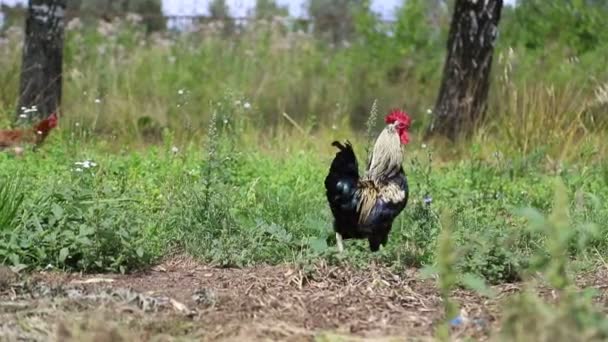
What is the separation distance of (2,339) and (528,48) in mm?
9852

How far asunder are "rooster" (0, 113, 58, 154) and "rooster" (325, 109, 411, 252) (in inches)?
135

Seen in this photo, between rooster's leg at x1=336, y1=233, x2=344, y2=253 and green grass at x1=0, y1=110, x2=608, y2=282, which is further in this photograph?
rooster's leg at x1=336, y1=233, x2=344, y2=253

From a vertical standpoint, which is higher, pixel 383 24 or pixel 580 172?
pixel 383 24

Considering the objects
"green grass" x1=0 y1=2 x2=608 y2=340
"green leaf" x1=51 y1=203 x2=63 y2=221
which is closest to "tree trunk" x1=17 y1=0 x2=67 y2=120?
"green grass" x1=0 y1=2 x2=608 y2=340

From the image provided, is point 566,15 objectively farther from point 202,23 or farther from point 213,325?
point 213,325

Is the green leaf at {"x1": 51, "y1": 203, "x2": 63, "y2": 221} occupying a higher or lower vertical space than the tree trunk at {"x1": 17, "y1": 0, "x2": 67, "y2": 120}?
lower

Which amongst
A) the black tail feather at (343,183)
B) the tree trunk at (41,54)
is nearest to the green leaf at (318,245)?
the black tail feather at (343,183)

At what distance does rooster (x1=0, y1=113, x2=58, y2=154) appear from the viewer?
7301 millimetres

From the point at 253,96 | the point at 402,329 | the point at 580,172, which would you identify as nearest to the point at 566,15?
the point at 253,96

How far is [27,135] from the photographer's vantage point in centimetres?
742

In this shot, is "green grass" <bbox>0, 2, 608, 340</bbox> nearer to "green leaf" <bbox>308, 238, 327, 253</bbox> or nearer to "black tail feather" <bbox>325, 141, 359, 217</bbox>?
"green leaf" <bbox>308, 238, 327, 253</bbox>

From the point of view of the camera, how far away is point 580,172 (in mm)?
→ 7367

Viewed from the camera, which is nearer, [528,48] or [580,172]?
[580,172]

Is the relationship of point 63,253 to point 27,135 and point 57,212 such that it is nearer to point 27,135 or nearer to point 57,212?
point 57,212
